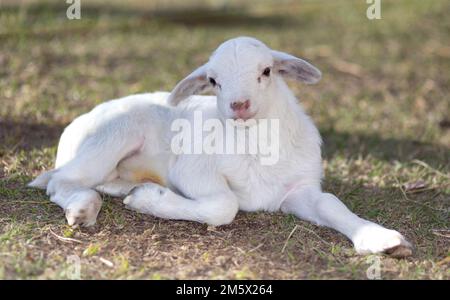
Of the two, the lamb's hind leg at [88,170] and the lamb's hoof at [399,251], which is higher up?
the lamb's hind leg at [88,170]

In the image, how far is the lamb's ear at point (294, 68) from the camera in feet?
16.6

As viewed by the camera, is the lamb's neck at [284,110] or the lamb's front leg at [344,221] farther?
the lamb's neck at [284,110]

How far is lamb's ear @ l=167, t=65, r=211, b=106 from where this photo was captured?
5.15 meters

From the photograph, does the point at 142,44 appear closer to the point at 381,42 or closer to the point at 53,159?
the point at 381,42

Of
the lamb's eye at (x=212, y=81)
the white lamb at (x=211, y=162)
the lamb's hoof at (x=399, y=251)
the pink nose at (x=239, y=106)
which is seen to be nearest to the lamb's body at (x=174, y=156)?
the white lamb at (x=211, y=162)

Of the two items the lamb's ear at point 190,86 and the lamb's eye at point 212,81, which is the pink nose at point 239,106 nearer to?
the lamb's eye at point 212,81

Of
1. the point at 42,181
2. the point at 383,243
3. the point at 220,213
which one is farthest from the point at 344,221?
the point at 42,181

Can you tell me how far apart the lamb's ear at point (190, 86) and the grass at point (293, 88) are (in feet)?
2.75

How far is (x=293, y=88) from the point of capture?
29.5 feet

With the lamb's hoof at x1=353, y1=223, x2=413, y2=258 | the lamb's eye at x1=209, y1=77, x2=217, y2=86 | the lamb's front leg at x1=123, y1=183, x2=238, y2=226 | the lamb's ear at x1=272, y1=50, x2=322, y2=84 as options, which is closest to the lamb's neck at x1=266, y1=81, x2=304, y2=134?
the lamb's ear at x1=272, y1=50, x2=322, y2=84

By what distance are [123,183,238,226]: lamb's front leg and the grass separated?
0.24 feet

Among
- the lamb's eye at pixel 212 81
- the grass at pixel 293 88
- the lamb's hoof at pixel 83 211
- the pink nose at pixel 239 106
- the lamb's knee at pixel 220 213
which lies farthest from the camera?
the lamb's eye at pixel 212 81

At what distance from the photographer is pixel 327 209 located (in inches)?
191

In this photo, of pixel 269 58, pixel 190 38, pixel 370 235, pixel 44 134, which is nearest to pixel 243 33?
pixel 190 38
